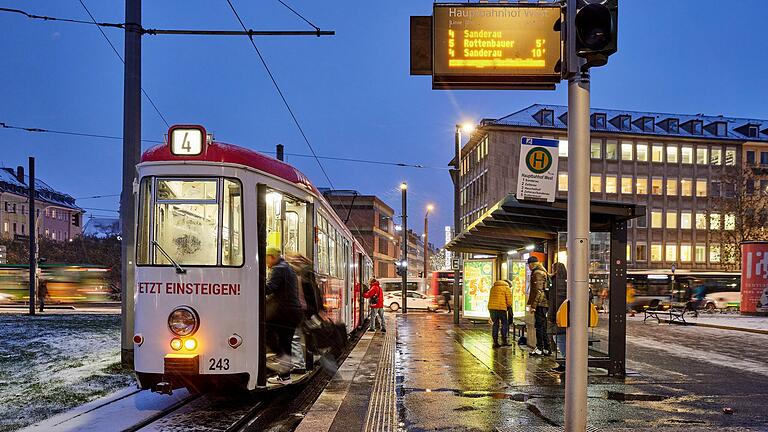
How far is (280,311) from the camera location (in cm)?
896

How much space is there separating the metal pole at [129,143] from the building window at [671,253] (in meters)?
61.0

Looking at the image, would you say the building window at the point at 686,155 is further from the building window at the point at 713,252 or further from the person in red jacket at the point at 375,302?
the person in red jacket at the point at 375,302

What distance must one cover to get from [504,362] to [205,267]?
6940 mm

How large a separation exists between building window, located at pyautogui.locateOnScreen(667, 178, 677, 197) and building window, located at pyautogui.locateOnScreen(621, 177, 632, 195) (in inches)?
152

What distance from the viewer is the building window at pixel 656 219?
64.7 metres

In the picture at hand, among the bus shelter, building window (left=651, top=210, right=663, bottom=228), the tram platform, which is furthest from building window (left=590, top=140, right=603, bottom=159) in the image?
the tram platform

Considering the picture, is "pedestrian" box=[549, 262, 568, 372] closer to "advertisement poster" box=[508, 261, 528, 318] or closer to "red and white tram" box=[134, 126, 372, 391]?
"red and white tram" box=[134, 126, 372, 391]

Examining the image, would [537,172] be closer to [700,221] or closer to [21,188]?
[700,221]

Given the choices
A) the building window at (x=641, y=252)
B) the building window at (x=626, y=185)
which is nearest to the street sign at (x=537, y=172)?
the building window at (x=626, y=185)

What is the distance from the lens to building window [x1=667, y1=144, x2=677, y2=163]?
65.4m

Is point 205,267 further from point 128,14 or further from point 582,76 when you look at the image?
point 128,14

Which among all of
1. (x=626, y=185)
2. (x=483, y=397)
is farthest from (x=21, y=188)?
(x=483, y=397)

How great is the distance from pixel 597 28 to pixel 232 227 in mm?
4698

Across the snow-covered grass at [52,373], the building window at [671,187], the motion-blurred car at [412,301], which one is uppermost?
the building window at [671,187]
